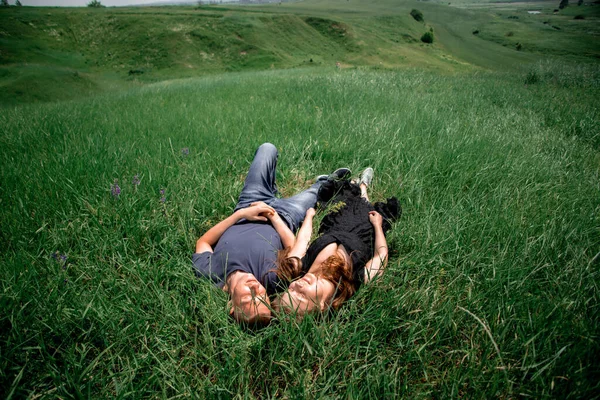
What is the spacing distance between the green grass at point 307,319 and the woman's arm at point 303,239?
27.1 inches

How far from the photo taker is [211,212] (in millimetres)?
2594

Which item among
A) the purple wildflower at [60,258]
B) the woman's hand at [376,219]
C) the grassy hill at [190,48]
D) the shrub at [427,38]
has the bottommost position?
the woman's hand at [376,219]

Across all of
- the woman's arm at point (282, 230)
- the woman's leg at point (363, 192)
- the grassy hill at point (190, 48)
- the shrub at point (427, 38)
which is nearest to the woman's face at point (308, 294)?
the woman's arm at point (282, 230)

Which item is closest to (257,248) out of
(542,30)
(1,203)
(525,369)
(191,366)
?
(191,366)

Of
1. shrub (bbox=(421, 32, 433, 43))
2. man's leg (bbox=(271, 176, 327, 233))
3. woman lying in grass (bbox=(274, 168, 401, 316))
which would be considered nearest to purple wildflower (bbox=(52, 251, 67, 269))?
woman lying in grass (bbox=(274, 168, 401, 316))

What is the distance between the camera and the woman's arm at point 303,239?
2189 mm

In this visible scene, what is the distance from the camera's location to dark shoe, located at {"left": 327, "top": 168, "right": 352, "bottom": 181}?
121 inches

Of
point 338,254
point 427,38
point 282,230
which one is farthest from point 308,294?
point 427,38

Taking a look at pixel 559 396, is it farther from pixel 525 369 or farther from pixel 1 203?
pixel 1 203

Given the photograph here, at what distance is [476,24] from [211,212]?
10981 cm

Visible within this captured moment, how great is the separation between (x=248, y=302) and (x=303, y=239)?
887 millimetres

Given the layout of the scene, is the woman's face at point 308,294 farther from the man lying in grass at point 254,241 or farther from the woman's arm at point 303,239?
the woman's arm at point 303,239

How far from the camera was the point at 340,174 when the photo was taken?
316 cm

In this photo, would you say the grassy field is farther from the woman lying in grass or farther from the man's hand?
the man's hand
